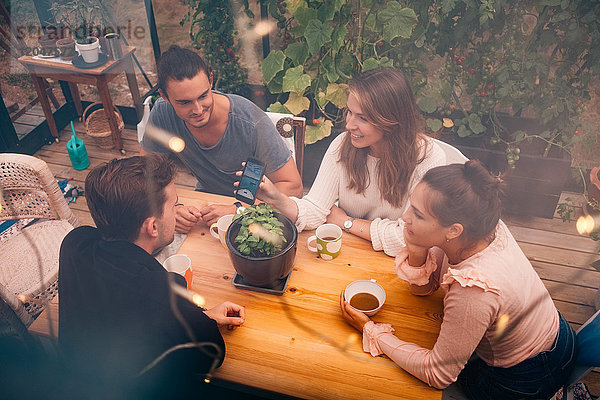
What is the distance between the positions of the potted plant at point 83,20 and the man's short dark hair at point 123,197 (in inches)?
91.0

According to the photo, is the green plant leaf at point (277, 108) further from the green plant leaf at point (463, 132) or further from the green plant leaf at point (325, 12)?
the green plant leaf at point (463, 132)

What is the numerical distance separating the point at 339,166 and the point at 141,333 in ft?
3.10

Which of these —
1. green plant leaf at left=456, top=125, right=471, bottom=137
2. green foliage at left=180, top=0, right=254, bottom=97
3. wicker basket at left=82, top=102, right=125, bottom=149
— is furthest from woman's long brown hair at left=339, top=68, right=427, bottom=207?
wicker basket at left=82, top=102, right=125, bottom=149

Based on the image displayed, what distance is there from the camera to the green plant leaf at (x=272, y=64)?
2678 mm

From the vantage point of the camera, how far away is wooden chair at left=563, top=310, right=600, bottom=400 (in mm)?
1256

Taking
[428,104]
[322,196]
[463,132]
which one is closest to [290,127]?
[322,196]

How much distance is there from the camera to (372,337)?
44.1 inches

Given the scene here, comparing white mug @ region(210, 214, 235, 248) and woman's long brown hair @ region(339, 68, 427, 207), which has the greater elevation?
woman's long brown hair @ region(339, 68, 427, 207)

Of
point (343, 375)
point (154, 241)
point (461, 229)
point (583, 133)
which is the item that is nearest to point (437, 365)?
point (343, 375)

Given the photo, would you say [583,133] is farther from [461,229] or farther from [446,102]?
[461,229]

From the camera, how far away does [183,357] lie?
1074 millimetres

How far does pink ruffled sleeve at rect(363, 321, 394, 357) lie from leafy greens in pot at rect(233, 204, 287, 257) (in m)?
0.31

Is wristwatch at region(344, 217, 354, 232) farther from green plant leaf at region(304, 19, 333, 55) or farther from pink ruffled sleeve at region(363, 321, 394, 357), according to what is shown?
green plant leaf at region(304, 19, 333, 55)

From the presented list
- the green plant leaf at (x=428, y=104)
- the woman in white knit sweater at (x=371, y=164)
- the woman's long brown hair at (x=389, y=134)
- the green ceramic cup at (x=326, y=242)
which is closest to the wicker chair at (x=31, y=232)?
the woman in white knit sweater at (x=371, y=164)
